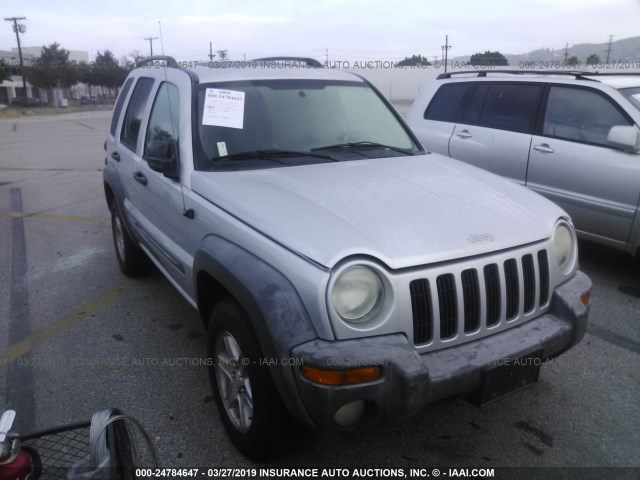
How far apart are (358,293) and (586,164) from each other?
3573 millimetres

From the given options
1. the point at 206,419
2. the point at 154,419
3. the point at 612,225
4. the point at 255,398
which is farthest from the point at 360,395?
the point at 612,225

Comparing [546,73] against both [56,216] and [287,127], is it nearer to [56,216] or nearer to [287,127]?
[287,127]

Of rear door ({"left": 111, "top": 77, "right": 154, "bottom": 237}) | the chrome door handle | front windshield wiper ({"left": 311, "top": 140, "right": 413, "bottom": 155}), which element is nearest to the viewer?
front windshield wiper ({"left": 311, "top": 140, "right": 413, "bottom": 155})

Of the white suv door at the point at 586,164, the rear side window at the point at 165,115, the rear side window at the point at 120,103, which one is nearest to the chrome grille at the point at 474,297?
the rear side window at the point at 165,115

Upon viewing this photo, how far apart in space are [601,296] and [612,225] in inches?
25.7

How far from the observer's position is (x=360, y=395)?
2.05 m

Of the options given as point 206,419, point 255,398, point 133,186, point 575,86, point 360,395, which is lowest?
point 206,419

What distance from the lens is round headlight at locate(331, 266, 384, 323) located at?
2.13 metres

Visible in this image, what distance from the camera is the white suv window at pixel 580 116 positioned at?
4.82 metres

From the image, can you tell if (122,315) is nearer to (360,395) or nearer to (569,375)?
(360,395)

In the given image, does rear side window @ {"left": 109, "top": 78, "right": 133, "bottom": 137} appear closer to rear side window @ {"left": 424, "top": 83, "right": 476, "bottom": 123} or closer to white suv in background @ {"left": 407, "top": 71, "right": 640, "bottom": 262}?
white suv in background @ {"left": 407, "top": 71, "right": 640, "bottom": 262}

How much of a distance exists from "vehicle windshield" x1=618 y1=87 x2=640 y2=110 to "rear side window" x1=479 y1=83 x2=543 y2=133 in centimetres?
78

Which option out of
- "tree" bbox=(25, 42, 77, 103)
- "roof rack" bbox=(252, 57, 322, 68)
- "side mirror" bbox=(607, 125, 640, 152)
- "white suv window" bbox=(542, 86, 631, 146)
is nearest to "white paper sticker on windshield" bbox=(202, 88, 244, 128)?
"roof rack" bbox=(252, 57, 322, 68)

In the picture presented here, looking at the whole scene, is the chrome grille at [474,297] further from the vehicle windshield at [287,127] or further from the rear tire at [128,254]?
the rear tire at [128,254]
